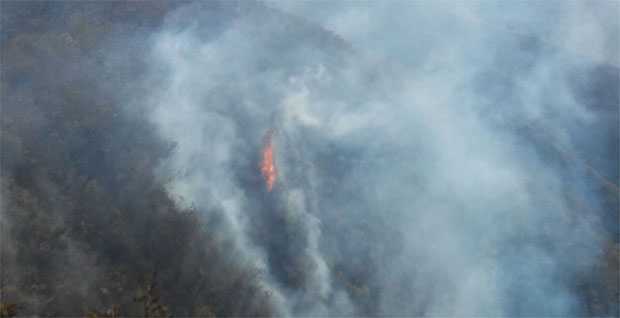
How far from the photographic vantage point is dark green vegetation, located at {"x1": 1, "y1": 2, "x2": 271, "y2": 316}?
2206 centimetres

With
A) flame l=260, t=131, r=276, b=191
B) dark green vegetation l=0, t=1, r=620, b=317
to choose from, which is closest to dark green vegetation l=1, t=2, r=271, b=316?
dark green vegetation l=0, t=1, r=620, b=317

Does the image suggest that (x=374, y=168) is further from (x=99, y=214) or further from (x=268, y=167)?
(x=99, y=214)

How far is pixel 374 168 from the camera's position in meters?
32.6

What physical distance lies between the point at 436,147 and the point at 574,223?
10.3 m

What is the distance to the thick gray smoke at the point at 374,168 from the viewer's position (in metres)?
27.9

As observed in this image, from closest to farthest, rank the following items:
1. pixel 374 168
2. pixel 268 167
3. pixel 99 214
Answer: pixel 99 214 < pixel 268 167 < pixel 374 168

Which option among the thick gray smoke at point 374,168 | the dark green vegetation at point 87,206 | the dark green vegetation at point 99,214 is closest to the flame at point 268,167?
the thick gray smoke at point 374,168

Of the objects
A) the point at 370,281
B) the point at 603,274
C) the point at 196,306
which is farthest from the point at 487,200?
the point at 196,306

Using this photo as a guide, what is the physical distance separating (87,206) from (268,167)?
10.8 metres

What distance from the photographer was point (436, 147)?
1351 inches

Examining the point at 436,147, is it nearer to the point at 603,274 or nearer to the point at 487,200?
the point at 487,200

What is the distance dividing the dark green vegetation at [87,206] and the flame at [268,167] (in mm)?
5538

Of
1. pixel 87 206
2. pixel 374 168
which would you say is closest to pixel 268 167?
pixel 374 168

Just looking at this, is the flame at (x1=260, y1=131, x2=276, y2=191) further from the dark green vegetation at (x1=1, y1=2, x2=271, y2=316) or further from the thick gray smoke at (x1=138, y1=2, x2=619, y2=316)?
the dark green vegetation at (x1=1, y1=2, x2=271, y2=316)
